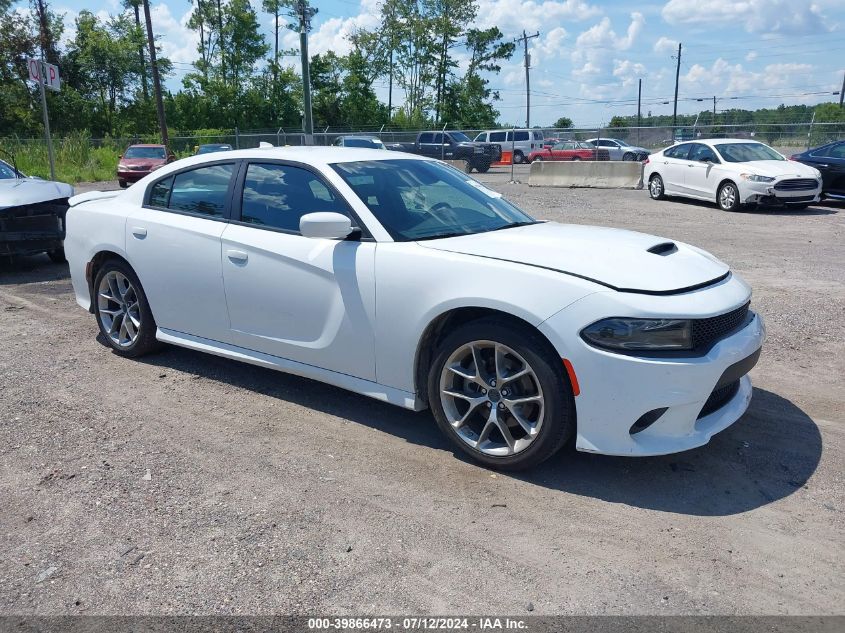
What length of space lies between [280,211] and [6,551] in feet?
7.83

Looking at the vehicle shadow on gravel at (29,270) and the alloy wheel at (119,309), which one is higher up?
the alloy wheel at (119,309)

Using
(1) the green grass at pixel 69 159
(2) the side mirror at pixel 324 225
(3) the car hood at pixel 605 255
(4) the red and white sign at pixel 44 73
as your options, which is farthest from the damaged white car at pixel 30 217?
(1) the green grass at pixel 69 159

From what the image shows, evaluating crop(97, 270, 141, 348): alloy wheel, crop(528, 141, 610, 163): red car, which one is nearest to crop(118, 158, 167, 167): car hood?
crop(528, 141, 610, 163): red car

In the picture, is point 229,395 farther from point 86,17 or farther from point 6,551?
point 86,17

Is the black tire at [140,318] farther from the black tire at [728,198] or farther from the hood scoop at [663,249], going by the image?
the black tire at [728,198]

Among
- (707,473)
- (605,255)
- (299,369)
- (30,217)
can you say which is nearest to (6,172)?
(30,217)

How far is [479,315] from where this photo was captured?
3.71 m

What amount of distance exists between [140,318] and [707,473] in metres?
4.08

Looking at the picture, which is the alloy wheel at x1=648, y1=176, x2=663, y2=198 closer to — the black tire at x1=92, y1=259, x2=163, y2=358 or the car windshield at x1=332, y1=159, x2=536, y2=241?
the car windshield at x1=332, y1=159, x2=536, y2=241

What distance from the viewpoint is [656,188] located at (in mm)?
17844

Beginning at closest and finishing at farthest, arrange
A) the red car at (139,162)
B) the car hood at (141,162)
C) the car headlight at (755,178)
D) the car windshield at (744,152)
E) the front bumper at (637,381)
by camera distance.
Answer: the front bumper at (637,381) → the car headlight at (755,178) → the car windshield at (744,152) → the red car at (139,162) → the car hood at (141,162)

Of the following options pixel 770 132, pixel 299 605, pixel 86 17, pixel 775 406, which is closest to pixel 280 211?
pixel 299 605

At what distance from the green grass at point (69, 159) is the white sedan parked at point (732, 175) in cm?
2334

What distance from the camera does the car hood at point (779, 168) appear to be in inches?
574
